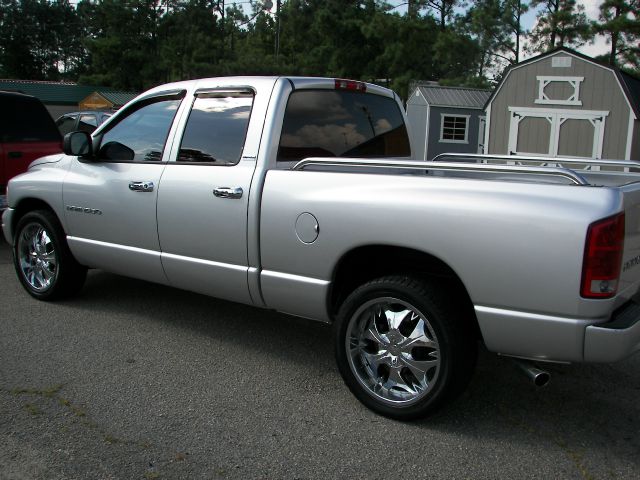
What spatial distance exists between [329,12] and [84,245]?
4098 cm

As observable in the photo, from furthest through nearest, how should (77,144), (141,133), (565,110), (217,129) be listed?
(565,110)
(77,144)
(141,133)
(217,129)

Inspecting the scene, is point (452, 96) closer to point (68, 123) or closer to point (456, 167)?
point (68, 123)

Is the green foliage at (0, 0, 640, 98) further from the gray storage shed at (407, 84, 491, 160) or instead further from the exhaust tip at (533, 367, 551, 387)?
the exhaust tip at (533, 367, 551, 387)

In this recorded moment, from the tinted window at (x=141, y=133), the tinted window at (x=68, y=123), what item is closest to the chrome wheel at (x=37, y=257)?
the tinted window at (x=141, y=133)

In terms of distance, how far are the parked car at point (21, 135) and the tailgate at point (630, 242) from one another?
23.1 feet

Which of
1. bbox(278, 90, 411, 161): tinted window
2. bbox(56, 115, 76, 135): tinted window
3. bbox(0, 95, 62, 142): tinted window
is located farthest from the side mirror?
bbox(56, 115, 76, 135): tinted window

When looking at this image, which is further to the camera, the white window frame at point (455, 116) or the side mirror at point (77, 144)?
the white window frame at point (455, 116)

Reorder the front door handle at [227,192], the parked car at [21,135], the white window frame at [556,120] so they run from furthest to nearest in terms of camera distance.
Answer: the white window frame at [556,120] → the parked car at [21,135] → the front door handle at [227,192]

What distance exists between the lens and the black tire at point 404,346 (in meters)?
3.30

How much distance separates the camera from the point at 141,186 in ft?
15.2

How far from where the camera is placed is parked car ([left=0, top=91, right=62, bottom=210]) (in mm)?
7938

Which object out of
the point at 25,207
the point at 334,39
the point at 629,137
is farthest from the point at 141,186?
the point at 334,39

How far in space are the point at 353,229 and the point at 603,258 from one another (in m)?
1.28

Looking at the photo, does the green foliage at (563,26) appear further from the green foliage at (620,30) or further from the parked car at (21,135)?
Result: the parked car at (21,135)
